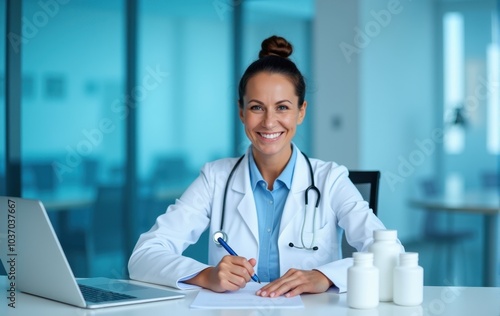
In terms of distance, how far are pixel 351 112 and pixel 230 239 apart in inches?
151

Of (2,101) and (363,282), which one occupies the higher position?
(2,101)

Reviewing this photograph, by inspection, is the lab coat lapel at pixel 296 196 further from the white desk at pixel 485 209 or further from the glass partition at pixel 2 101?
the white desk at pixel 485 209

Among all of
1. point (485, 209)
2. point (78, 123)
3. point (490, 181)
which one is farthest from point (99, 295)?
point (490, 181)

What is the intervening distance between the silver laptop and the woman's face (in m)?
0.61

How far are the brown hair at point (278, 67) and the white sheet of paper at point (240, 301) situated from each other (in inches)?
28.8

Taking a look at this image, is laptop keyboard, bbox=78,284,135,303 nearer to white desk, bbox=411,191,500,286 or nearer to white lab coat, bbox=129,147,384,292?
white lab coat, bbox=129,147,384,292

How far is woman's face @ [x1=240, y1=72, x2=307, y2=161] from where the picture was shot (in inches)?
84.9

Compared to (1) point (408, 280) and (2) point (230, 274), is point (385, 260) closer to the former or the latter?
(1) point (408, 280)

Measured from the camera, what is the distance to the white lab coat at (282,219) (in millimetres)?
2061

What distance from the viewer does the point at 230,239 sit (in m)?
2.18

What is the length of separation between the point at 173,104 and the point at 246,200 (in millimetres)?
2912

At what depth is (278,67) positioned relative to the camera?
2.21m

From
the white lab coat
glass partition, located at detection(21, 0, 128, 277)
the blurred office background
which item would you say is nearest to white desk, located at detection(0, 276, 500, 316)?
the white lab coat

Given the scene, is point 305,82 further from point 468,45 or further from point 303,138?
point 468,45
